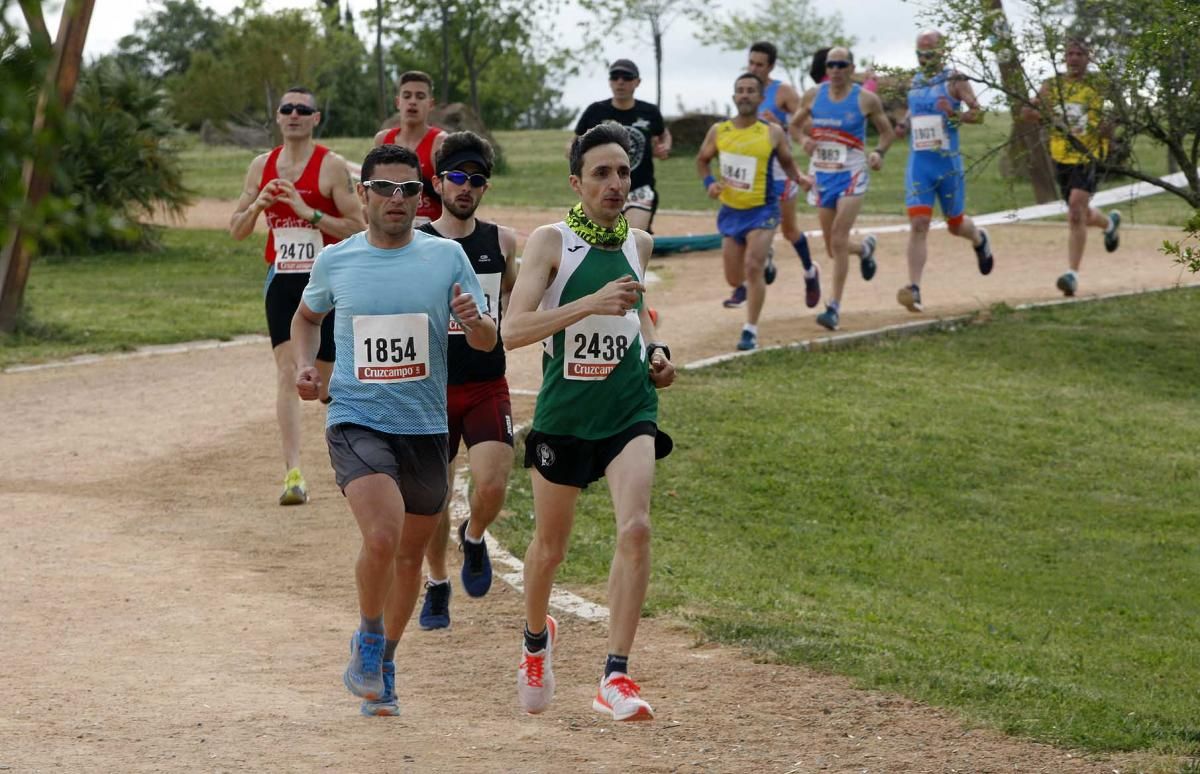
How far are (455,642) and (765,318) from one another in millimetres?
9749

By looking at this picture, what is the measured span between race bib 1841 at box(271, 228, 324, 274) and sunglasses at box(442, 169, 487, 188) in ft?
7.38

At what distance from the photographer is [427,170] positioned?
367 inches

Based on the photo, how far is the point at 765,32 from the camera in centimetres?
6550

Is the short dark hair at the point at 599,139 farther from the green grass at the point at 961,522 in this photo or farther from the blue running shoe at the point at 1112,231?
the blue running shoe at the point at 1112,231

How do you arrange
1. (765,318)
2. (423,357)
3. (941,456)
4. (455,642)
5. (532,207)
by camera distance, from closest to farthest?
(423,357)
(455,642)
(941,456)
(765,318)
(532,207)

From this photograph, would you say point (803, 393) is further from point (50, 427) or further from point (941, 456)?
point (50, 427)

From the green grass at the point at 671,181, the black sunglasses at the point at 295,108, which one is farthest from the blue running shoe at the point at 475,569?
the green grass at the point at 671,181

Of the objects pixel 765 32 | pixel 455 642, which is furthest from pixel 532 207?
pixel 765 32

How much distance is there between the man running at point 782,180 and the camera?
1539 cm

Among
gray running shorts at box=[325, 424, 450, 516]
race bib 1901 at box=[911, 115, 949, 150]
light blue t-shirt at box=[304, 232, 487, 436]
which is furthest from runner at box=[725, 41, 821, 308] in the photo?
gray running shorts at box=[325, 424, 450, 516]

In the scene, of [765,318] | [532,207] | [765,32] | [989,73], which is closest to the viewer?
[989,73]

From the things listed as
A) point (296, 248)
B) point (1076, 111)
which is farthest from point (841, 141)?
point (296, 248)

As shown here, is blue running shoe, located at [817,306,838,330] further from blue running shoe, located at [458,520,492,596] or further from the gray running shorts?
the gray running shorts

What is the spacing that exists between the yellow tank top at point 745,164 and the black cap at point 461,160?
672cm
